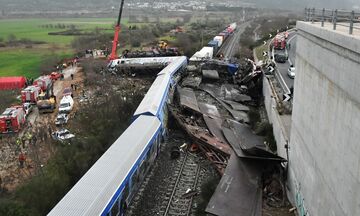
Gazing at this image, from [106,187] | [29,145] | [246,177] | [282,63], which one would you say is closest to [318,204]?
[246,177]

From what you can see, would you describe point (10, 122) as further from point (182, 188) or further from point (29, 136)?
point (182, 188)

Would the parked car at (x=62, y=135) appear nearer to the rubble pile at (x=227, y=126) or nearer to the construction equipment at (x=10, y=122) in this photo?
the construction equipment at (x=10, y=122)

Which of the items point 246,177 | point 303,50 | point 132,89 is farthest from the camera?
point 132,89

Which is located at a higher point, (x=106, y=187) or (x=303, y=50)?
(x=303, y=50)

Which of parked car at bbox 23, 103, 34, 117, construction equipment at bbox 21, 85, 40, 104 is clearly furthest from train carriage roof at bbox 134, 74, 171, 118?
construction equipment at bbox 21, 85, 40, 104

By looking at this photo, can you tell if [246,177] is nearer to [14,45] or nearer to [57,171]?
[57,171]

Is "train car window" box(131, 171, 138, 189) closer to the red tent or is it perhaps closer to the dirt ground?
the dirt ground
